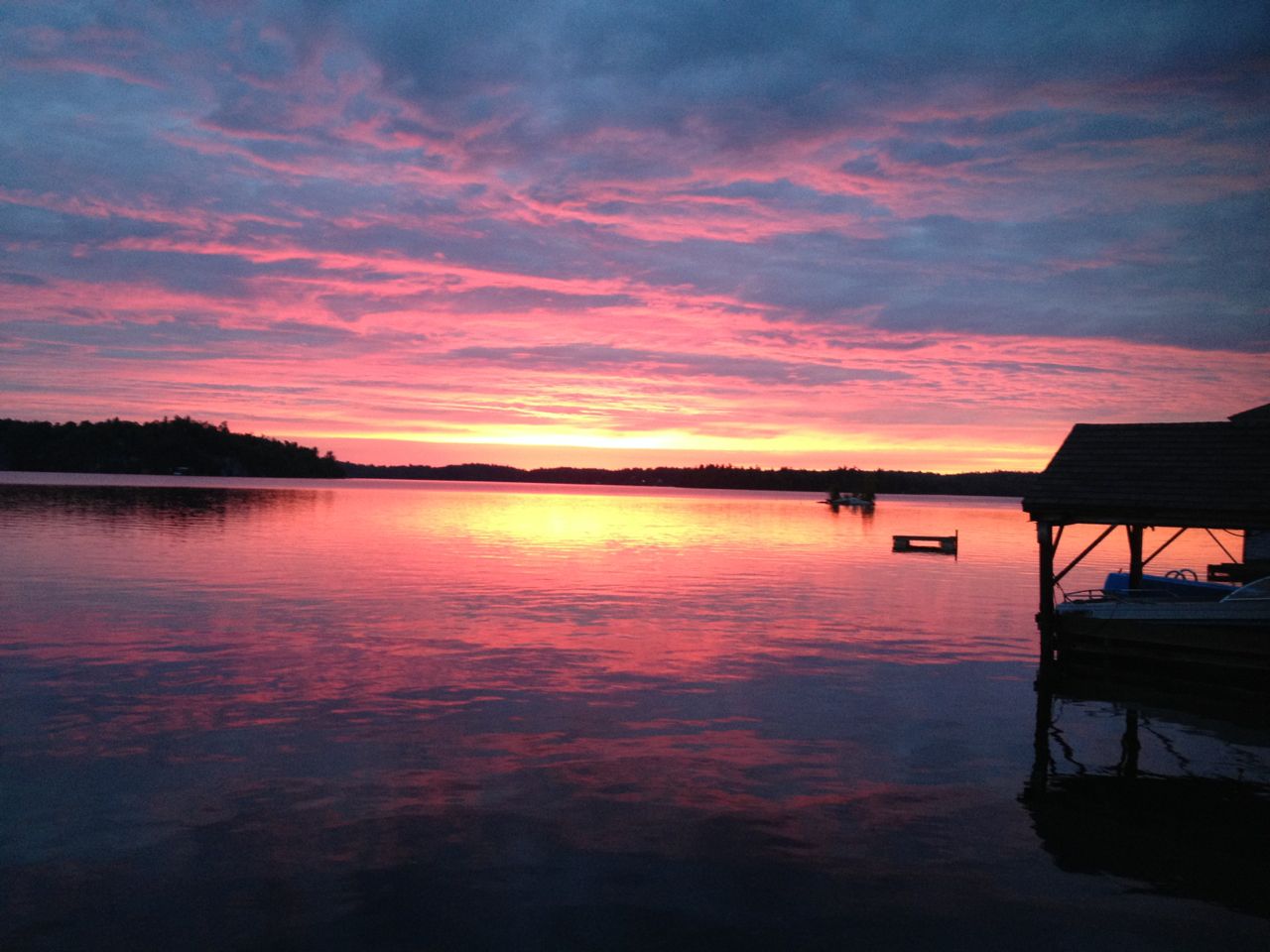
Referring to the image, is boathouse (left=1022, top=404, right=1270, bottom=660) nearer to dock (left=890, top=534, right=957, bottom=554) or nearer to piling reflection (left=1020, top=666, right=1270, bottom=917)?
piling reflection (left=1020, top=666, right=1270, bottom=917)

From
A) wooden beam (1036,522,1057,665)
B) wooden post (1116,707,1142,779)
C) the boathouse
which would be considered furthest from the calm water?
the boathouse

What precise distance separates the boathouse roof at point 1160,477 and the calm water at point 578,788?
464 cm

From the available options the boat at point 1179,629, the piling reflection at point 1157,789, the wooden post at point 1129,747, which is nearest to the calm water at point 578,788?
the piling reflection at point 1157,789

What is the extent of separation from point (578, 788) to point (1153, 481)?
650 inches

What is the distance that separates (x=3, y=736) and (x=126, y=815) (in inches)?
197

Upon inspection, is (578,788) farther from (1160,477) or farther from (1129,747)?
(1160,477)

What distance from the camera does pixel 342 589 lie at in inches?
1414

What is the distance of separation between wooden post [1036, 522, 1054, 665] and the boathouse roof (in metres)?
0.45

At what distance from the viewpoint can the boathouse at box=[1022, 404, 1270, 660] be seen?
67.6 feet

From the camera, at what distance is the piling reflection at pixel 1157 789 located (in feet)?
37.7

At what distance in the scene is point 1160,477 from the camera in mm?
21828

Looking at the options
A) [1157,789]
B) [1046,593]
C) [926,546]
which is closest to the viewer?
[1157,789]

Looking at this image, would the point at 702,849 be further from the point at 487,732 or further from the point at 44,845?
the point at 44,845

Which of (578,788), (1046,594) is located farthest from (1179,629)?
(578,788)
